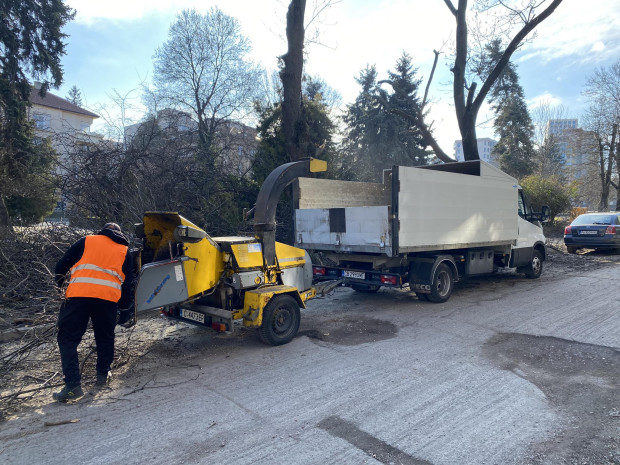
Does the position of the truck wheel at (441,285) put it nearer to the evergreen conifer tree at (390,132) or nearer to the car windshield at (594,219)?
the car windshield at (594,219)

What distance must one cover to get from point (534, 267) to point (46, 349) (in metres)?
10.6

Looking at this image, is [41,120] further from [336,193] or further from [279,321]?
[279,321]

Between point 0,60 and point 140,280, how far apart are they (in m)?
13.9

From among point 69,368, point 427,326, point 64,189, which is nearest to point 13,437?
point 69,368

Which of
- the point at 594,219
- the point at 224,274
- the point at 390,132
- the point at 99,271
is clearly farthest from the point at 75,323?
the point at 390,132

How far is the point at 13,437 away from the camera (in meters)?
3.24

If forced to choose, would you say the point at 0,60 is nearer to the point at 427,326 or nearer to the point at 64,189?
the point at 64,189

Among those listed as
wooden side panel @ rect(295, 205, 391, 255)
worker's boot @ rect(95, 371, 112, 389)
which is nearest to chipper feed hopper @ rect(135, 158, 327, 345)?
worker's boot @ rect(95, 371, 112, 389)

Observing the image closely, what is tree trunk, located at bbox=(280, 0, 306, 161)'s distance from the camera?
11391 mm

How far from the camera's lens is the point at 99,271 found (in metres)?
4.02

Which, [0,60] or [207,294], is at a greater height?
[0,60]

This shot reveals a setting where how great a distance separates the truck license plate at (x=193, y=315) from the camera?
17.0ft

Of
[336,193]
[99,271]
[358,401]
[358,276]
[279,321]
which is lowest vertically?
[358,401]

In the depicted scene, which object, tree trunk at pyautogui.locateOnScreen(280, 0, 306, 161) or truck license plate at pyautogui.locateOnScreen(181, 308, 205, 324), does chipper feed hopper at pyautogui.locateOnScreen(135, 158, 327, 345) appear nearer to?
truck license plate at pyautogui.locateOnScreen(181, 308, 205, 324)
